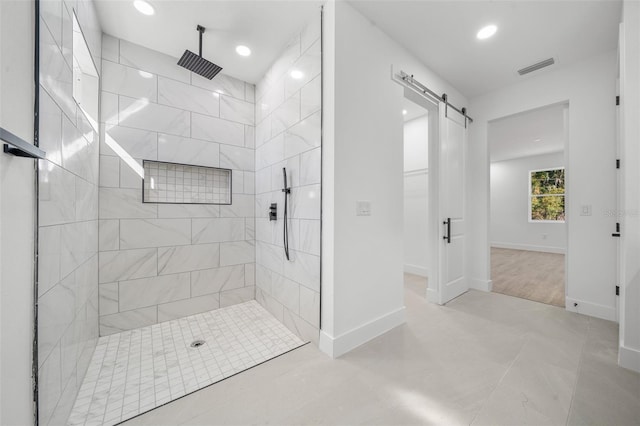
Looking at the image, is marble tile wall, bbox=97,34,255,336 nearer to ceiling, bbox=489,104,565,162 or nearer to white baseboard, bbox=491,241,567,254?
ceiling, bbox=489,104,565,162

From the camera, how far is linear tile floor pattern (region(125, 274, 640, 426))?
4.34 ft

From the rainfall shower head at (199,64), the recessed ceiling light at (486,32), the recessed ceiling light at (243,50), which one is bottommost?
the rainfall shower head at (199,64)

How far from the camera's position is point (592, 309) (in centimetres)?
259

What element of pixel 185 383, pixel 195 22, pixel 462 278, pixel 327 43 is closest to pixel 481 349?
pixel 462 278

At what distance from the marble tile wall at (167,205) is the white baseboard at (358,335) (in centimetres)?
152

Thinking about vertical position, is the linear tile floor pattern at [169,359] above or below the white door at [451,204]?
below

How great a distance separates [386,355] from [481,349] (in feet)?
2.59

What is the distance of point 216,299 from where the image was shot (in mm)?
2834

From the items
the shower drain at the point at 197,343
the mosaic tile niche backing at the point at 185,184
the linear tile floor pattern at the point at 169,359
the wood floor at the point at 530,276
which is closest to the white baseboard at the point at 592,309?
the wood floor at the point at 530,276

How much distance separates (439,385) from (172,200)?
2868mm

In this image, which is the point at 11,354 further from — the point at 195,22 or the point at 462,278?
the point at 462,278

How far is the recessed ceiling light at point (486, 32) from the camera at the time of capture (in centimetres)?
221

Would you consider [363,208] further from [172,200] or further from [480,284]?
[480,284]

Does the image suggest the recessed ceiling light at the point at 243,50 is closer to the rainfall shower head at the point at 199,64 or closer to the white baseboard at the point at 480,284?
the rainfall shower head at the point at 199,64
